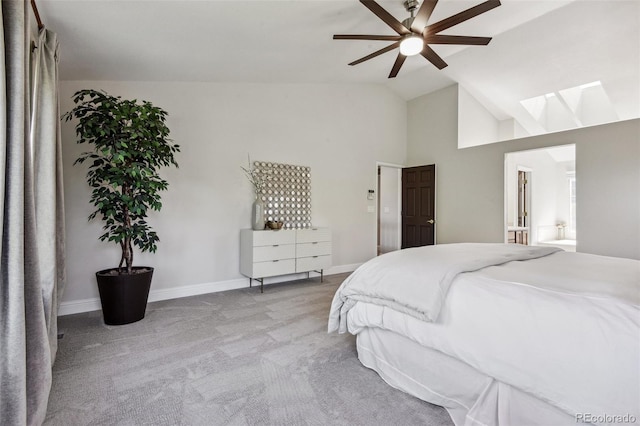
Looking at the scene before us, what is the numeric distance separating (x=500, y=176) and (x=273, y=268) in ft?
12.5

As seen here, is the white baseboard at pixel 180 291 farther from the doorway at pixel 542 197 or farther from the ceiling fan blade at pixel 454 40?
the doorway at pixel 542 197

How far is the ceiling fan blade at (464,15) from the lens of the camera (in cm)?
230

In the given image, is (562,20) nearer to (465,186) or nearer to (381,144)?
(465,186)

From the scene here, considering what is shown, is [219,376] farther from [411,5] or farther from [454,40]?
[411,5]

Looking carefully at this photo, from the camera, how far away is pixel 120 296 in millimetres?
2859

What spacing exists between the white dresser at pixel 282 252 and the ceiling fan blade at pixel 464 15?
2756mm

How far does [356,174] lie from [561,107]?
3.77m

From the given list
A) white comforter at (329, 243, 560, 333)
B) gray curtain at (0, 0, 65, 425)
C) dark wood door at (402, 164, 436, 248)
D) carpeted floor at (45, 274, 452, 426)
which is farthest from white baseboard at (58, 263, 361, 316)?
dark wood door at (402, 164, 436, 248)

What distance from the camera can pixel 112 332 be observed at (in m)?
2.71

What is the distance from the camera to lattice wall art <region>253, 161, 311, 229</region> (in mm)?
4379

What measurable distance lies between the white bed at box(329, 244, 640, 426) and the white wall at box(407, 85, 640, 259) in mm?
2462

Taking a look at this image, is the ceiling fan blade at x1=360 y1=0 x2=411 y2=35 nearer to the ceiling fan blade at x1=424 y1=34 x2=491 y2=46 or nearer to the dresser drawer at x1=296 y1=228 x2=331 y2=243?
the ceiling fan blade at x1=424 y1=34 x2=491 y2=46

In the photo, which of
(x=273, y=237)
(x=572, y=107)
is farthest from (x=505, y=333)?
(x=572, y=107)
